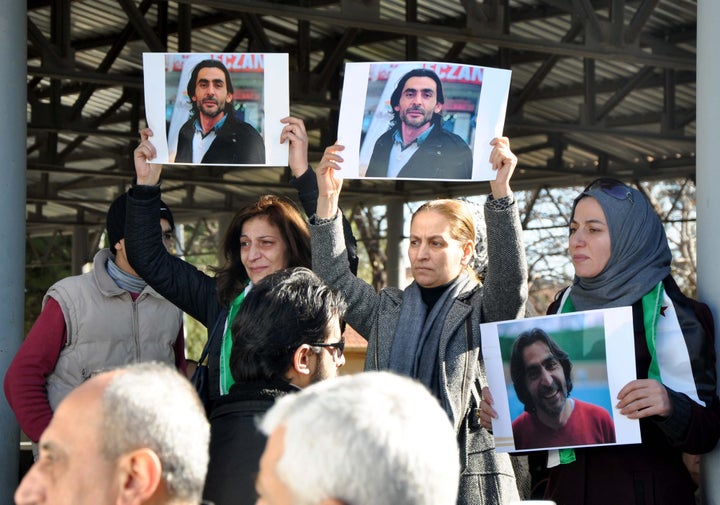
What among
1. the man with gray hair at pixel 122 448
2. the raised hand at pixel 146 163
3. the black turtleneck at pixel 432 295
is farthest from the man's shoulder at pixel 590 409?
the raised hand at pixel 146 163

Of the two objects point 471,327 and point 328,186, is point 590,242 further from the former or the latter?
point 328,186

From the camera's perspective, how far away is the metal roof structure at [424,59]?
995cm

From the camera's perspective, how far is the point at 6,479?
16.4ft

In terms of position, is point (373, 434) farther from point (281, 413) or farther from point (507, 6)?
point (507, 6)

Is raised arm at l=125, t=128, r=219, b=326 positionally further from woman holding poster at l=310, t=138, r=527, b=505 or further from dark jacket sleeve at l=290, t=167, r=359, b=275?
woman holding poster at l=310, t=138, r=527, b=505

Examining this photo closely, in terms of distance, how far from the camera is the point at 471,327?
333 centimetres

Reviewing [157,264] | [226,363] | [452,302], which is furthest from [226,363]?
[452,302]

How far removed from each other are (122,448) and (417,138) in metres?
2.00

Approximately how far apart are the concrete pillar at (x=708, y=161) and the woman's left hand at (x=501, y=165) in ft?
2.27

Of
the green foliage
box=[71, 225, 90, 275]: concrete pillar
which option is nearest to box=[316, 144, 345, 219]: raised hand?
box=[71, 225, 90, 275]: concrete pillar

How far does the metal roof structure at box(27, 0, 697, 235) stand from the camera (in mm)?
9945

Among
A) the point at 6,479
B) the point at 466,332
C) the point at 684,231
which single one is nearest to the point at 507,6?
the point at 6,479

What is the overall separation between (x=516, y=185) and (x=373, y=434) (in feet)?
52.4

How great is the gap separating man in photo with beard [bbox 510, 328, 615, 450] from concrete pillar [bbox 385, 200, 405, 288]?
15212 mm
